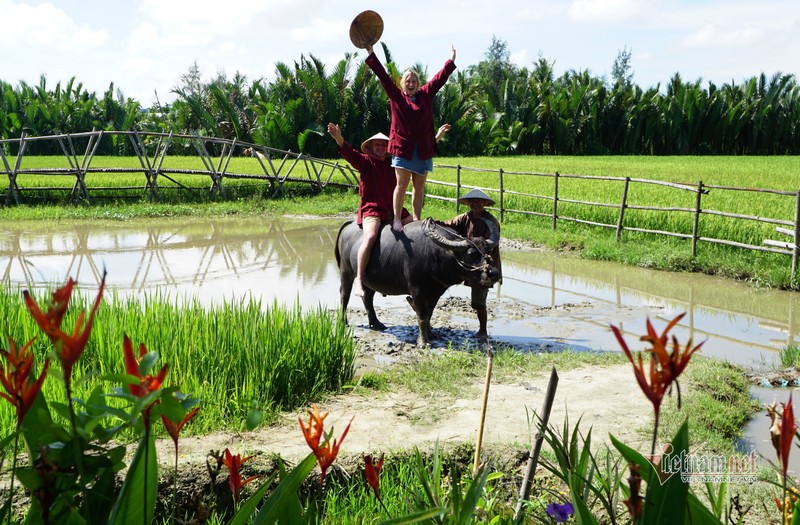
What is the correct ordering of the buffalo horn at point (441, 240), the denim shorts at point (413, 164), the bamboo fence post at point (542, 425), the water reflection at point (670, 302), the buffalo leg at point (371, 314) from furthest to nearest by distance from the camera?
the buffalo leg at point (371, 314) < the water reflection at point (670, 302) < the denim shorts at point (413, 164) < the buffalo horn at point (441, 240) < the bamboo fence post at point (542, 425)

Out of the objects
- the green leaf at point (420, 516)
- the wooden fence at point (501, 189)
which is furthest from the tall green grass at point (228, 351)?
the wooden fence at point (501, 189)

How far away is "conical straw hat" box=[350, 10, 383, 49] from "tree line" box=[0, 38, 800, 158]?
19096mm

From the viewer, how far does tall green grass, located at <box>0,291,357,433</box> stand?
4.14 metres

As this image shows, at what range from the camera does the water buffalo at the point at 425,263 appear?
5621 millimetres

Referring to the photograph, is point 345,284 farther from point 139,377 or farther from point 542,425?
point 139,377

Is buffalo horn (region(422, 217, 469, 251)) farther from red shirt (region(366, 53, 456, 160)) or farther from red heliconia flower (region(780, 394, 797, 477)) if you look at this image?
red heliconia flower (region(780, 394, 797, 477))

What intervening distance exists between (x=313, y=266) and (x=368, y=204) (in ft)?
12.3

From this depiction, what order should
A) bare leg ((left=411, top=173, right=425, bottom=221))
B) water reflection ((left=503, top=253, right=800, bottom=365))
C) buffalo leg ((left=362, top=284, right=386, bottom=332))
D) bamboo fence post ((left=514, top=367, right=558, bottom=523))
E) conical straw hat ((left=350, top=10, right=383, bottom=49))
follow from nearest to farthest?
bamboo fence post ((left=514, top=367, right=558, bottom=523)) → conical straw hat ((left=350, top=10, right=383, bottom=49)) → bare leg ((left=411, top=173, right=425, bottom=221)) → water reflection ((left=503, top=253, right=800, bottom=365)) → buffalo leg ((left=362, top=284, right=386, bottom=332))

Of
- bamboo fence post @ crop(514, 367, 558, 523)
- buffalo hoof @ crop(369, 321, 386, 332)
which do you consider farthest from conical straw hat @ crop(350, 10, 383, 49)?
bamboo fence post @ crop(514, 367, 558, 523)

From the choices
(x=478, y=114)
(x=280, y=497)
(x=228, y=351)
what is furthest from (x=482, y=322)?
(x=478, y=114)

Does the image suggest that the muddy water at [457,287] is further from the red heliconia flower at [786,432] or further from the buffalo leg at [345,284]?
the red heliconia flower at [786,432]

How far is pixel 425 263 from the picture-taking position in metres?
5.83

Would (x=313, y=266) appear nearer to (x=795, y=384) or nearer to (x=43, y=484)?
(x=795, y=384)

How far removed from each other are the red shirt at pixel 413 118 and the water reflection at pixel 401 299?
150 cm
